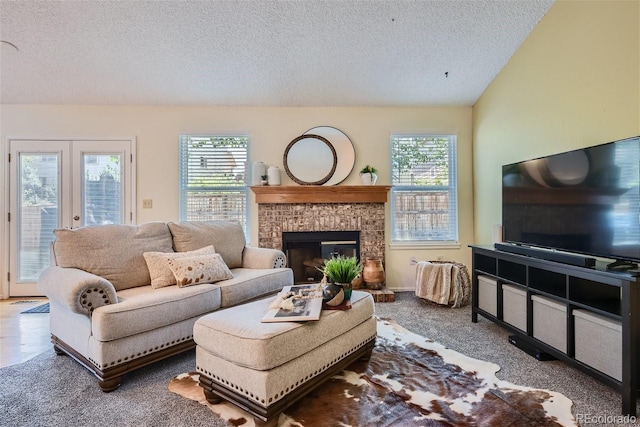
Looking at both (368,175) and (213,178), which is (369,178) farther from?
(213,178)

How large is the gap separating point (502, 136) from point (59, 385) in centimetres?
430

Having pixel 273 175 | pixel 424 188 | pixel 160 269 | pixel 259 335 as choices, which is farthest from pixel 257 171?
pixel 259 335

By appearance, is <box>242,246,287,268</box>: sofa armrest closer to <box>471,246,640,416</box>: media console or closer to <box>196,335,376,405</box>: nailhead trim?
<box>196,335,376,405</box>: nailhead trim

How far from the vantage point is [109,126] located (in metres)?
3.90

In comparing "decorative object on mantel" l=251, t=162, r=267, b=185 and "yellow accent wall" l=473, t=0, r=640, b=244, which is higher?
"yellow accent wall" l=473, t=0, r=640, b=244

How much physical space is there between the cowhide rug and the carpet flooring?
90 millimetres

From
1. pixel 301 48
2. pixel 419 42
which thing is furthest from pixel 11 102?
pixel 419 42

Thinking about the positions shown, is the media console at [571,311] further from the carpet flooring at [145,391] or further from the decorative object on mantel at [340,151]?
the decorative object on mantel at [340,151]

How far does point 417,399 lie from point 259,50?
3200 mm

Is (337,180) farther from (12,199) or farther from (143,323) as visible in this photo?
(12,199)

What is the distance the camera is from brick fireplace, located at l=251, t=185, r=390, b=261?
3854 millimetres

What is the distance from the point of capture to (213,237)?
303 cm

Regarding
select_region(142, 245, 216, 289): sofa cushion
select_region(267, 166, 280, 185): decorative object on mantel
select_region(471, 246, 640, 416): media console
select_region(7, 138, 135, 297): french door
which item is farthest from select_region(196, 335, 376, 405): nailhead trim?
select_region(7, 138, 135, 297): french door

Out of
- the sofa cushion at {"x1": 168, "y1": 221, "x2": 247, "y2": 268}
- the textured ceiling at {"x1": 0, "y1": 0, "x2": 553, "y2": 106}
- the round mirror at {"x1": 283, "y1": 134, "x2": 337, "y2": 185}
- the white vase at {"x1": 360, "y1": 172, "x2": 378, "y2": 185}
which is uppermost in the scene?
the textured ceiling at {"x1": 0, "y1": 0, "x2": 553, "y2": 106}
